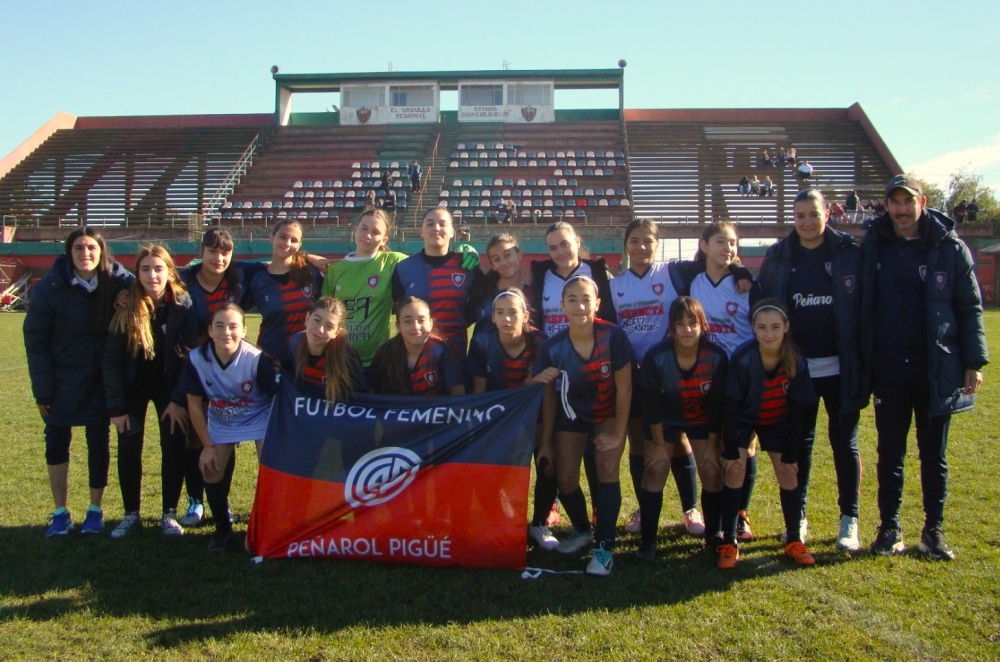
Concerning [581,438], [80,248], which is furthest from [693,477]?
[80,248]

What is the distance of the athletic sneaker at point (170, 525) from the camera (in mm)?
4527

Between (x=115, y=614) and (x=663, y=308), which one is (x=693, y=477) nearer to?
(x=663, y=308)

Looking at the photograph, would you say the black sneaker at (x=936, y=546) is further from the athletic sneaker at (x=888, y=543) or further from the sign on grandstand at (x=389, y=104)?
the sign on grandstand at (x=389, y=104)

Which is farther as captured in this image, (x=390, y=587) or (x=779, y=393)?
(x=779, y=393)

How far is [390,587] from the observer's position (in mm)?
3748

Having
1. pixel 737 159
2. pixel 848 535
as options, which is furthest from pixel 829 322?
pixel 737 159

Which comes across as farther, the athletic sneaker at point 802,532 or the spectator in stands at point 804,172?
the spectator in stands at point 804,172

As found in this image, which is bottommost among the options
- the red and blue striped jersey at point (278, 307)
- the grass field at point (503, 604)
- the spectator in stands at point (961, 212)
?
the grass field at point (503, 604)

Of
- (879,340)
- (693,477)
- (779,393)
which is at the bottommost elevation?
(693,477)

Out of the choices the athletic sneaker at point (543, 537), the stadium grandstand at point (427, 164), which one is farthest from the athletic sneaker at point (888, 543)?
the stadium grandstand at point (427, 164)

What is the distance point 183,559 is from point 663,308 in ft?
10.1

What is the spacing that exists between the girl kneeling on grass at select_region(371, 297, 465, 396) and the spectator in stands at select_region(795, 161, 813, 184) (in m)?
30.8

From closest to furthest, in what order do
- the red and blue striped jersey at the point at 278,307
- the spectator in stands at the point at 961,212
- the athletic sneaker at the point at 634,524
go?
the athletic sneaker at the point at 634,524, the red and blue striped jersey at the point at 278,307, the spectator in stands at the point at 961,212

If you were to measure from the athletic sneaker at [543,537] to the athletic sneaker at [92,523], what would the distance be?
2585mm
